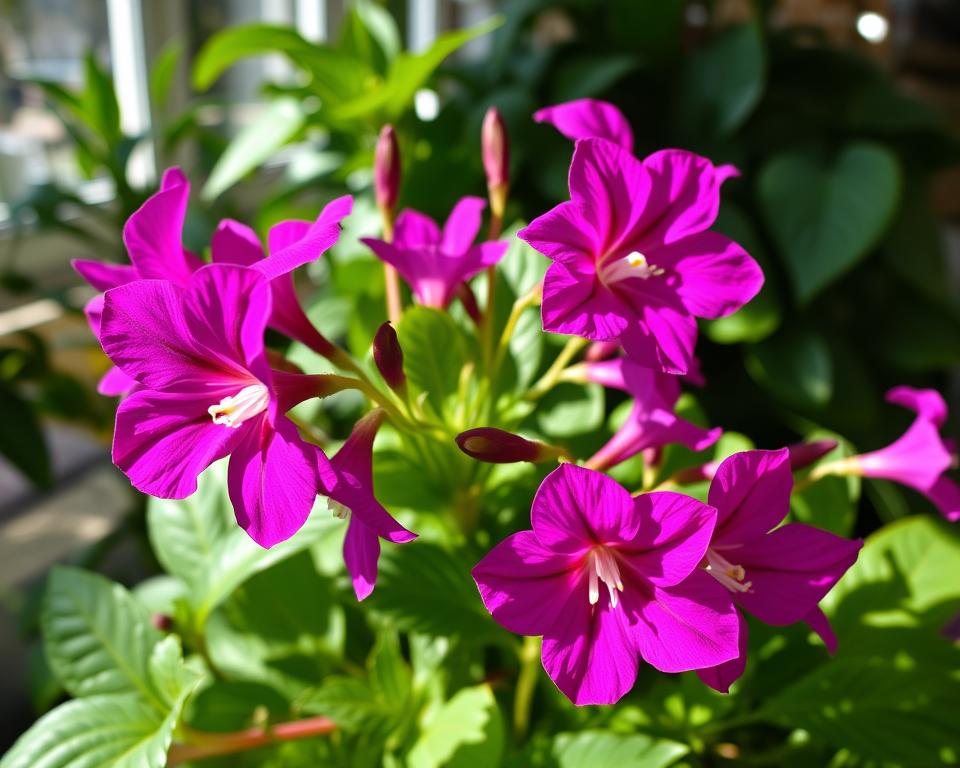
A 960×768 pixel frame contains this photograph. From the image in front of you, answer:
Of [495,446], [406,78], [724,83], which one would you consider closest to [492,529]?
[495,446]

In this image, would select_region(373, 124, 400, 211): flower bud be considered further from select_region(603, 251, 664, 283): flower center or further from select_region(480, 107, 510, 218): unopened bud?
select_region(603, 251, 664, 283): flower center

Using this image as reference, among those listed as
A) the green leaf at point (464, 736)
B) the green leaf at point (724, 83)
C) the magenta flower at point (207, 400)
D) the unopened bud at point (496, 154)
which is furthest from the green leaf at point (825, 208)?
the magenta flower at point (207, 400)

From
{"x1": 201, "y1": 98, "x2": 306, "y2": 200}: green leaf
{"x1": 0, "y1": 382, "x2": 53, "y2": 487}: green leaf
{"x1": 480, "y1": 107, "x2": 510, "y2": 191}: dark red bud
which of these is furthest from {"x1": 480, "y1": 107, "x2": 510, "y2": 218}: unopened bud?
{"x1": 0, "y1": 382, "x2": 53, "y2": 487}: green leaf

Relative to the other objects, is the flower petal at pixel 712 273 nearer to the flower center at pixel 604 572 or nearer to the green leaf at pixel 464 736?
the flower center at pixel 604 572

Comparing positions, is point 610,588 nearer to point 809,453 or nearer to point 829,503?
point 809,453

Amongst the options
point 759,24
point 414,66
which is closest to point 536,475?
point 414,66

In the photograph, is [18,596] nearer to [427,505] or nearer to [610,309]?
[427,505]
